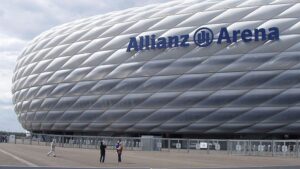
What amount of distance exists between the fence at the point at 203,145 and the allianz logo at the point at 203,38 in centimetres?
890

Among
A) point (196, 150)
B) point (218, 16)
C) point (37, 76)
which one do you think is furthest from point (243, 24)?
point (37, 76)

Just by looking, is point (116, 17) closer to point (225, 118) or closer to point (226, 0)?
point (226, 0)

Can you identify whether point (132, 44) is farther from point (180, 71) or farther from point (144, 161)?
point (144, 161)

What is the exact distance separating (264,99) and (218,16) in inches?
331

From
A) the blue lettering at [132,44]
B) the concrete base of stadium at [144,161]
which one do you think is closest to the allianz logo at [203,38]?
the blue lettering at [132,44]

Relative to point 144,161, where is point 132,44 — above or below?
above

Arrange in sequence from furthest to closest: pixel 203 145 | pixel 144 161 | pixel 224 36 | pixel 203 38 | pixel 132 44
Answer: pixel 132 44, pixel 203 38, pixel 224 36, pixel 203 145, pixel 144 161

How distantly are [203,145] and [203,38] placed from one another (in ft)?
33.1

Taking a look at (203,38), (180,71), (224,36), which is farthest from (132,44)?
(224,36)

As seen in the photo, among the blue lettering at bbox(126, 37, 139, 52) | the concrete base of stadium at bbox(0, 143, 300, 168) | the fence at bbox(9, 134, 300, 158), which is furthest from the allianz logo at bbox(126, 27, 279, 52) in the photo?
the concrete base of stadium at bbox(0, 143, 300, 168)

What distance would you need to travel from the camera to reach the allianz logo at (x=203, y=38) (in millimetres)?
46000

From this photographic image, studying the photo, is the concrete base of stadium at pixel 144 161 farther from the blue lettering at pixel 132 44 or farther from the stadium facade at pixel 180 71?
the blue lettering at pixel 132 44

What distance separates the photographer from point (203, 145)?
4281cm

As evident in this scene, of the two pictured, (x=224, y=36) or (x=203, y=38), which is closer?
(x=224, y=36)
